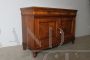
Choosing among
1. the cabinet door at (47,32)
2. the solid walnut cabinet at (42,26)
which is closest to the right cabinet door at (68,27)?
the solid walnut cabinet at (42,26)

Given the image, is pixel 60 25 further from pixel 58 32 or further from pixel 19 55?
pixel 19 55

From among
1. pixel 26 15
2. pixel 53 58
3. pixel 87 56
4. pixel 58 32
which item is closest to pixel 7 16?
pixel 26 15

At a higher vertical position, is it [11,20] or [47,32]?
[11,20]

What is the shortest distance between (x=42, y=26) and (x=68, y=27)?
777mm

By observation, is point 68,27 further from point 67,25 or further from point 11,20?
point 11,20

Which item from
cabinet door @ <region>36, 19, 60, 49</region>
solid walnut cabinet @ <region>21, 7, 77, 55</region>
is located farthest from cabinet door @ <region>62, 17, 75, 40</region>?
cabinet door @ <region>36, 19, 60, 49</region>

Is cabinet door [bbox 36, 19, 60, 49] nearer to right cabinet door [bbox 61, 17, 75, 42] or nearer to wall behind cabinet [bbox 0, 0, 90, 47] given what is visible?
right cabinet door [bbox 61, 17, 75, 42]

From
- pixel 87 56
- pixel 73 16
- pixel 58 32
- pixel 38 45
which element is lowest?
pixel 87 56

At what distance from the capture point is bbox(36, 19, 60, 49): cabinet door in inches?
72.9

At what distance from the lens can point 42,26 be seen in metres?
1.87

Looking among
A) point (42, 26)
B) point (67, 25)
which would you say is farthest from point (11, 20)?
point (67, 25)

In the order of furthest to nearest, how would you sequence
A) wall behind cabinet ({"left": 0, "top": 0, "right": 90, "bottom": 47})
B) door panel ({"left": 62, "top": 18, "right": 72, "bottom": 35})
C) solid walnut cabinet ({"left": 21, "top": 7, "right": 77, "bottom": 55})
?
1. door panel ({"left": 62, "top": 18, "right": 72, "bottom": 35})
2. wall behind cabinet ({"left": 0, "top": 0, "right": 90, "bottom": 47})
3. solid walnut cabinet ({"left": 21, "top": 7, "right": 77, "bottom": 55})

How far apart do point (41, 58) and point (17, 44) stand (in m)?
0.77

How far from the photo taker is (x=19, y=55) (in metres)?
1.87
